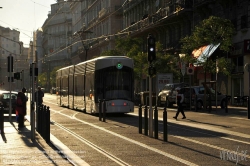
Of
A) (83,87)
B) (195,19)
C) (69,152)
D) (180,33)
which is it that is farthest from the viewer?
(180,33)

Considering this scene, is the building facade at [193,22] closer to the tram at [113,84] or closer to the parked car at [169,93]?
the parked car at [169,93]

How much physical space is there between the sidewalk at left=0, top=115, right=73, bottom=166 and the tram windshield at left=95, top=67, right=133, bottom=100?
12134 millimetres

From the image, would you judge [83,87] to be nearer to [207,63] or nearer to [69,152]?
[207,63]

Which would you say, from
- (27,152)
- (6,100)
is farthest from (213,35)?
(27,152)

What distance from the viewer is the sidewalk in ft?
40.0

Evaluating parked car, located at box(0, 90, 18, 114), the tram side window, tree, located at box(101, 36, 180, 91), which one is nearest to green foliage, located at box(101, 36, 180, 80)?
tree, located at box(101, 36, 180, 91)

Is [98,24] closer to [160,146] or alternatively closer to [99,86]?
[99,86]

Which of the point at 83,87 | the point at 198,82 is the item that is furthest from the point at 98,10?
the point at 83,87

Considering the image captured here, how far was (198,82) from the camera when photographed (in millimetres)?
54156

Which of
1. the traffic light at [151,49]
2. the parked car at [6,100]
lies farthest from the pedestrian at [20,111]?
the parked car at [6,100]

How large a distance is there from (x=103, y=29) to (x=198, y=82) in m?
40.1

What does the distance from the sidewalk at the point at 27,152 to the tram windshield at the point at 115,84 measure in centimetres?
1213

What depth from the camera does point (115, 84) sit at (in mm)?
30625

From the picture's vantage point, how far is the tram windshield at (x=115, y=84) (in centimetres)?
3062
